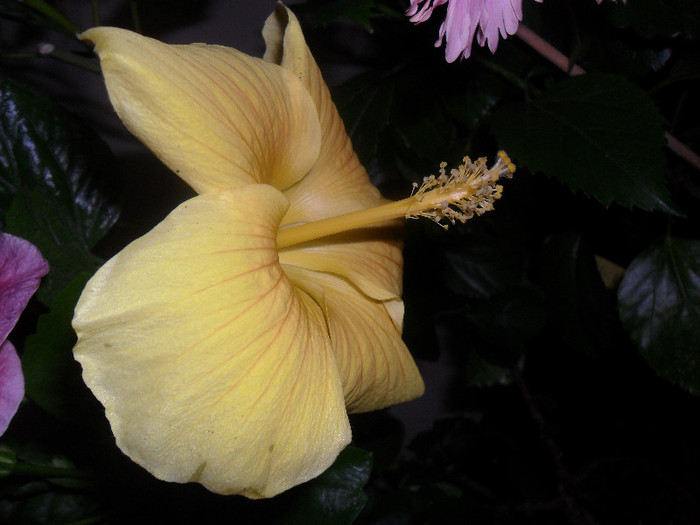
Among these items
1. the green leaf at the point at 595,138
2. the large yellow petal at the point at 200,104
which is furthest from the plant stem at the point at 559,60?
the large yellow petal at the point at 200,104

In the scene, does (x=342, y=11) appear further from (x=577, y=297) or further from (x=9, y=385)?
(x=577, y=297)

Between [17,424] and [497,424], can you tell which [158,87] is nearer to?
[17,424]

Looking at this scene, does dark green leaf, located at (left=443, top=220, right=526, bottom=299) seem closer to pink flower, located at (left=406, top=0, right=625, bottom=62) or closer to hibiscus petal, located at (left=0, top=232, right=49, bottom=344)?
pink flower, located at (left=406, top=0, right=625, bottom=62)

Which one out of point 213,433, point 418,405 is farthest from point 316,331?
point 418,405

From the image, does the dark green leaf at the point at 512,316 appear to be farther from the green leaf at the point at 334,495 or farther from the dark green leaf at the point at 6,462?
the dark green leaf at the point at 6,462

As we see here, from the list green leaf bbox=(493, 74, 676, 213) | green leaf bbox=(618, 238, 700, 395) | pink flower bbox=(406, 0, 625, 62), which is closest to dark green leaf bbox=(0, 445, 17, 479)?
pink flower bbox=(406, 0, 625, 62)

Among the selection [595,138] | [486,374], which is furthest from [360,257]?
[486,374]
